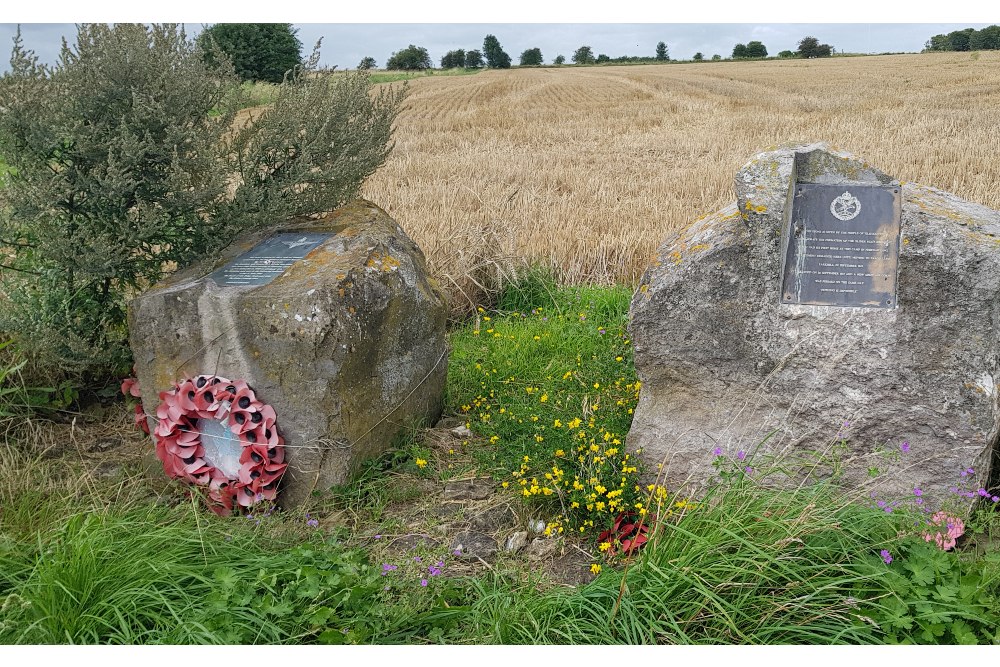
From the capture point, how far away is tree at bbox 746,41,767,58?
171 feet

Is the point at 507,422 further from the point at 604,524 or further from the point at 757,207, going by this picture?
the point at 757,207

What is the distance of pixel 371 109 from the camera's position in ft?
17.9

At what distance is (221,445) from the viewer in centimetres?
423

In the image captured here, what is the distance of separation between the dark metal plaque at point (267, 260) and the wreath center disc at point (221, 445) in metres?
0.76

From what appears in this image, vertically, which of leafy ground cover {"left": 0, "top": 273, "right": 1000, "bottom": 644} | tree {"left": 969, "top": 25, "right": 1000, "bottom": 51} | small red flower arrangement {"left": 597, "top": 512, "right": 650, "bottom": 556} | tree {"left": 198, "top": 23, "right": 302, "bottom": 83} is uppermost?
tree {"left": 198, "top": 23, "right": 302, "bottom": 83}

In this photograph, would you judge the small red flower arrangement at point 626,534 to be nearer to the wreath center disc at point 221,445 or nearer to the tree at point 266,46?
the wreath center disc at point 221,445

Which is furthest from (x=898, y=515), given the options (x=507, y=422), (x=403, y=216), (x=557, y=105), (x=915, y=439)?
(x=557, y=105)

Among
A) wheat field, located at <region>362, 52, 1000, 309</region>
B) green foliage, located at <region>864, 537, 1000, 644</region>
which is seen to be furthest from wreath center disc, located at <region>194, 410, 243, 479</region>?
green foliage, located at <region>864, 537, 1000, 644</region>

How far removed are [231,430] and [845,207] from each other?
3341mm

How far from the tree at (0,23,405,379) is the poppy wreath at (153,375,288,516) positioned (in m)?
0.86

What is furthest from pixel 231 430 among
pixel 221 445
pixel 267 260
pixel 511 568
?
pixel 511 568

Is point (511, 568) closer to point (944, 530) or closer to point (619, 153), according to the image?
point (944, 530)

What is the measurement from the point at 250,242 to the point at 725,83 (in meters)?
26.1

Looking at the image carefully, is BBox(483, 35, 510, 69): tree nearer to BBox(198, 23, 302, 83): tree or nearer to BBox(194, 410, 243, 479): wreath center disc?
BBox(198, 23, 302, 83): tree
